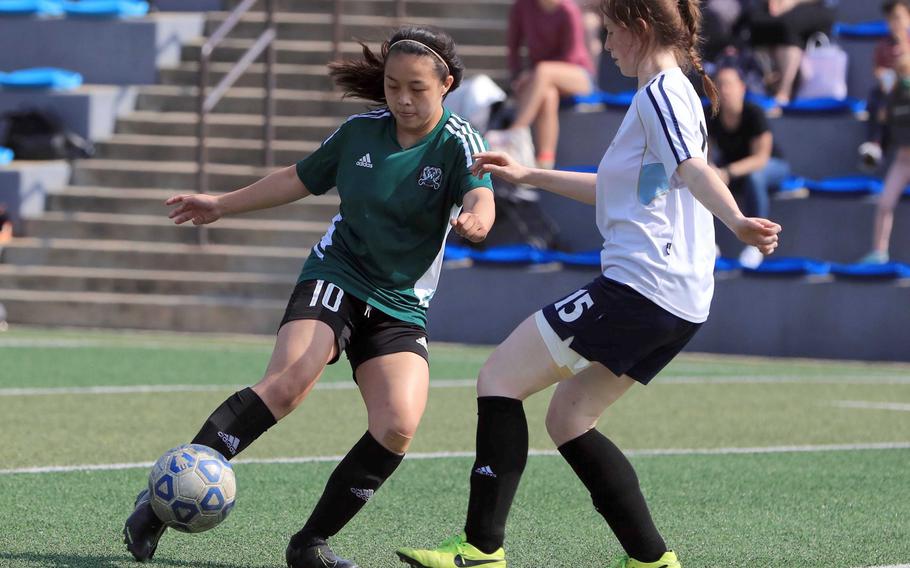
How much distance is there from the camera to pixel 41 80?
16422 millimetres

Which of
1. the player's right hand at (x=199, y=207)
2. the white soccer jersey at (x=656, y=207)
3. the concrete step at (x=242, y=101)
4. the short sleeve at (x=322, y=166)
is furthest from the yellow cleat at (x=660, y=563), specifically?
the concrete step at (x=242, y=101)

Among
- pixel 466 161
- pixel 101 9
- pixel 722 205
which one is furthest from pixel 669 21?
pixel 101 9

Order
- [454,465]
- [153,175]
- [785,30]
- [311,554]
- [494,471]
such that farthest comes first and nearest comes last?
[153,175] → [785,30] → [454,465] → [311,554] → [494,471]

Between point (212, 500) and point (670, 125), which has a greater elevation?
point (670, 125)

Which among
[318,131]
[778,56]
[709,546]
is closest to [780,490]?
[709,546]

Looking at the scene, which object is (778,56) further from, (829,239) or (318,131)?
(318,131)

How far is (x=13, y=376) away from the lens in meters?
10.1

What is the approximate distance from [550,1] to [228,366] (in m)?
5.46

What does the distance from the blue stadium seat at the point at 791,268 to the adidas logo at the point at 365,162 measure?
8762 millimetres

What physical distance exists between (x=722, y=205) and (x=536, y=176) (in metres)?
0.78

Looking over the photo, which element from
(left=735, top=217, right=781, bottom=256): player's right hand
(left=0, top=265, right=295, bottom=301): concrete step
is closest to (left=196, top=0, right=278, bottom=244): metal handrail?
(left=0, top=265, right=295, bottom=301): concrete step

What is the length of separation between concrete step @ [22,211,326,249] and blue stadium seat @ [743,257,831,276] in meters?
4.47

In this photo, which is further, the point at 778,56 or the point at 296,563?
the point at 778,56

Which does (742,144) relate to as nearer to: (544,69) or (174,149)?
(544,69)
